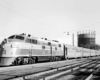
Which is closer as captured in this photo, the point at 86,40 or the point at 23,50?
the point at 23,50

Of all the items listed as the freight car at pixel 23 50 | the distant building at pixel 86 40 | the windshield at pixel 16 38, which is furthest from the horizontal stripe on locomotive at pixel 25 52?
the distant building at pixel 86 40

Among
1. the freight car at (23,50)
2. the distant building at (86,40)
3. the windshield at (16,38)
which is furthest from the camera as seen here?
the distant building at (86,40)

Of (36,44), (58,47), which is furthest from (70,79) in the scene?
(58,47)

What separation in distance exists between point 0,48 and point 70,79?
11171mm

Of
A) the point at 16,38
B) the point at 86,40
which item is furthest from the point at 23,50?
the point at 86,40

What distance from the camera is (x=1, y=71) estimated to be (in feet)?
39.3

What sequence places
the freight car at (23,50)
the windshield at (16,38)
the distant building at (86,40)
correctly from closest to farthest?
the freight car at (23,50)
the windshield at (16,38)
the distant building at (86,40)

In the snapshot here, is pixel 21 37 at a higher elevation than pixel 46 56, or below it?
higher

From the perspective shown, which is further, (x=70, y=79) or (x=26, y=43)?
(x=26, y=43)

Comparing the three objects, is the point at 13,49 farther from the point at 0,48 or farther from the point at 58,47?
the point at 58,47

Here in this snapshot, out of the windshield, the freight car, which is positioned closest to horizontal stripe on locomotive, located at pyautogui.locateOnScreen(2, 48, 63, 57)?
the freight car

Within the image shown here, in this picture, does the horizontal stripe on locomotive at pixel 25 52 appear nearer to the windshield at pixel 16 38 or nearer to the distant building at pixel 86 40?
the windshield at pixel 16 38

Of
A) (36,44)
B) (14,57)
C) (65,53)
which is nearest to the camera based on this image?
(14,57)

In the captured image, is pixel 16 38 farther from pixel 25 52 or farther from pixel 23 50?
pixel 25 52
